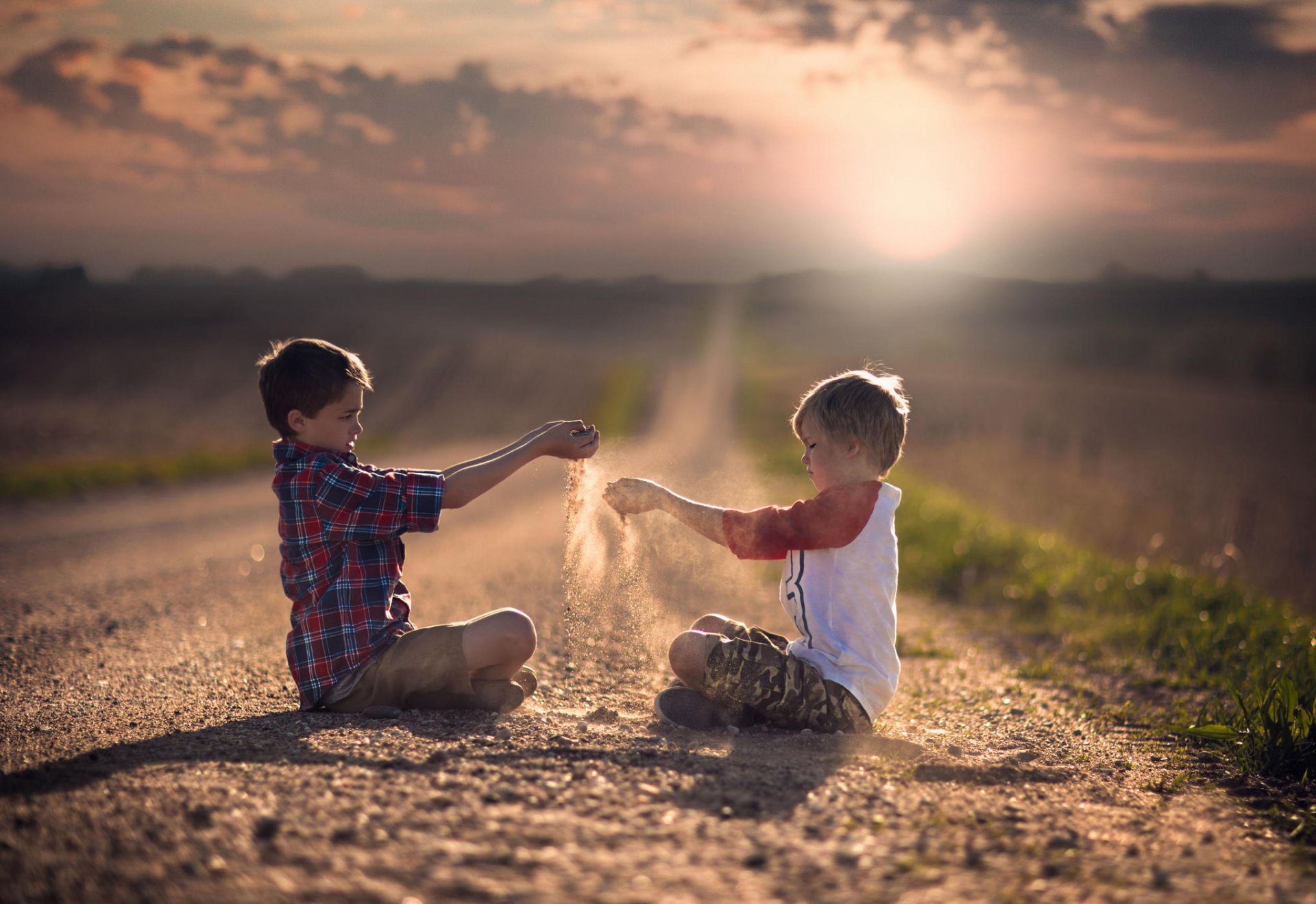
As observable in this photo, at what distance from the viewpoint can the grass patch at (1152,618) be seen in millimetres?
3978

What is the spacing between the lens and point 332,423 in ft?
12.5

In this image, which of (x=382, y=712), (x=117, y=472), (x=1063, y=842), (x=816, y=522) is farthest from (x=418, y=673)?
(x=117, y=472)

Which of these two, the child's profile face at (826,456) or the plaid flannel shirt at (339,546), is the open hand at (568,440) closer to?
the plaid flannel shirt at (339,546)

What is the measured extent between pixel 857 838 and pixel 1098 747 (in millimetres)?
2141

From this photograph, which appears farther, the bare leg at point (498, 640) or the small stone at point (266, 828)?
the bare leg at point (498, 640)

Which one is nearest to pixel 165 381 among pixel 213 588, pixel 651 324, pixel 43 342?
pixel 43 342

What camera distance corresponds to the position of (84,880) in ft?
7.42

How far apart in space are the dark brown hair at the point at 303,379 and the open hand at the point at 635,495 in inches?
41.5

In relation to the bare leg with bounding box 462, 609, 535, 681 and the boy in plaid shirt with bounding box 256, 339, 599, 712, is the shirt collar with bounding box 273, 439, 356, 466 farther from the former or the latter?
the bare leg with bounding box 462, 609, 535, 681

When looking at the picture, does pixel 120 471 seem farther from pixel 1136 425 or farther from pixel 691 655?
pixel 1136 425

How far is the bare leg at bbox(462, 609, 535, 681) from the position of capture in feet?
12.6

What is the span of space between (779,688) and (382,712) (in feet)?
5.01

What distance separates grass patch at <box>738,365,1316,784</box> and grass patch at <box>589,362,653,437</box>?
42.4ft

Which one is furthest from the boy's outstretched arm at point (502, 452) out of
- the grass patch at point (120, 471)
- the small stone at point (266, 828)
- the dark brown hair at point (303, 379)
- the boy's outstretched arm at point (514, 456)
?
the grass patch at point (120, 471)
